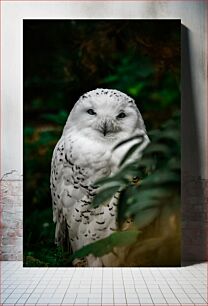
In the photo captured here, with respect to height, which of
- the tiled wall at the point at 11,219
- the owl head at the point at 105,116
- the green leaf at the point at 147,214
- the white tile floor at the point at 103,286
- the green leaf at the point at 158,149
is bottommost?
the white tile floor at the point at 103,286

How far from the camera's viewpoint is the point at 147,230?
2.71 metres

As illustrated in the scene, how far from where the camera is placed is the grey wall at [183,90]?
306 centimetres

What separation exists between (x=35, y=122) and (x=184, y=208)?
109 cm

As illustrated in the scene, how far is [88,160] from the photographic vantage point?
2.85m

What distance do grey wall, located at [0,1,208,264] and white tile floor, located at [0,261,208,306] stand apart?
0.38 meters

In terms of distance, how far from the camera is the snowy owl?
277 cm

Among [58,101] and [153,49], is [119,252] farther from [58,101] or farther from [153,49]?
[153,49]

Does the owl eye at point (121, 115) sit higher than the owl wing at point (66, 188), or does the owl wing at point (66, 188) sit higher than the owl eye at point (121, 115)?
the owl eye at point (121, 115)

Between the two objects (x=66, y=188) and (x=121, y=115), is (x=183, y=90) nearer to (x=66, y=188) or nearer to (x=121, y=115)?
(x=121, y=115)

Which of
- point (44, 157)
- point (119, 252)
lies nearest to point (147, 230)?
point (119, 252)

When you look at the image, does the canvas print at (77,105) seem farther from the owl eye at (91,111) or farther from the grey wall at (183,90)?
the grey wall at (183,90)

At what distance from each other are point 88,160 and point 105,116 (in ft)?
0.95

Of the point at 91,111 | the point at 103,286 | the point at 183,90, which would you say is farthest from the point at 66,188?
the point at 183,90

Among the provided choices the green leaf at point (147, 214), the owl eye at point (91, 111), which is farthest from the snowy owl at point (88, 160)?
the green leaf at point (147, 214)
